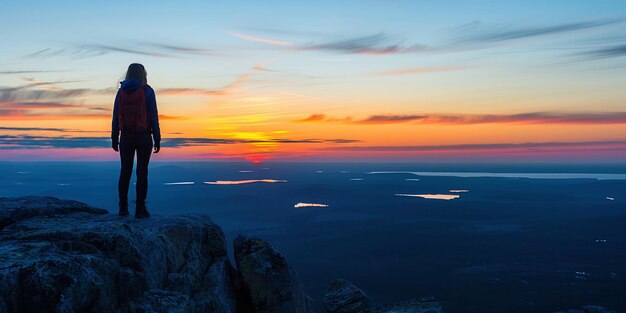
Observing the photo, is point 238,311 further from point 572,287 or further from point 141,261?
point 572,287

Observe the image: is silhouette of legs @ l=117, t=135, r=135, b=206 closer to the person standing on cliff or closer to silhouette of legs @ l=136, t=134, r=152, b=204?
the person standing on cliff

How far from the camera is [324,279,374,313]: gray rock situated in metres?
38.4

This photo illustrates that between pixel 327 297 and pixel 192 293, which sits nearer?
pixel 192 293

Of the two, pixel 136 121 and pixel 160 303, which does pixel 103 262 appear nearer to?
pixel 160 303

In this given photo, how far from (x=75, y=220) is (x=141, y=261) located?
3.98m

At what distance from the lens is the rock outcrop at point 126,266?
24.7 feet

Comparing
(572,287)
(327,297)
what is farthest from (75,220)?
(572,287)

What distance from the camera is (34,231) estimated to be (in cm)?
1102

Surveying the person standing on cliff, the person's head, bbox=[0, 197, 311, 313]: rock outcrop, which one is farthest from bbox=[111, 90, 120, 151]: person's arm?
bbox=[0, 197, 311, 313]: rock outcrop

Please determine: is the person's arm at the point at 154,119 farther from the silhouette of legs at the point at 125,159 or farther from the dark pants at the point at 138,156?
the silhouette of legs at the point at 125,159

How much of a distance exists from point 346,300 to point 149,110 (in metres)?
31.5

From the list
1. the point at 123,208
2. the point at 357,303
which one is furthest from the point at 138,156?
the point at 357,303

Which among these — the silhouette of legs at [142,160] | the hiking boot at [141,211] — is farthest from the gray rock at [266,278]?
the silhouette of legs at [142,160]

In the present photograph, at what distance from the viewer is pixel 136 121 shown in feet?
46.2
